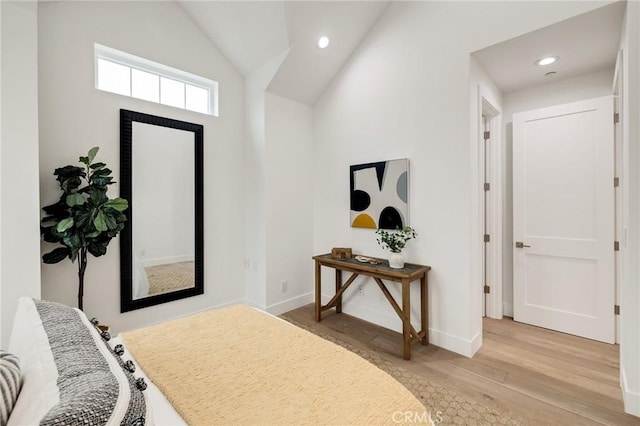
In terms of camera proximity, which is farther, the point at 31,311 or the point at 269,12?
the point at 269,12

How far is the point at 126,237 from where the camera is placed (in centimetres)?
283

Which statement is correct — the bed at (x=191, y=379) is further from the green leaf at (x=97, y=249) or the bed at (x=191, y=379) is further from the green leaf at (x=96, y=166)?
the green leaf at (x=96, y=166)

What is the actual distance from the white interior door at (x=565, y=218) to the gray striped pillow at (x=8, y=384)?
3786 mm

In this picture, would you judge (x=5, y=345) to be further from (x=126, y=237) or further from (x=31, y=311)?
(x=31, y=311)

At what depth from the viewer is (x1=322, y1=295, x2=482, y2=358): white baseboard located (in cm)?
256

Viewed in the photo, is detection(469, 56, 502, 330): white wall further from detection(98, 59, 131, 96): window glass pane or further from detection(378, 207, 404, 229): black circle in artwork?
detection(98, 59, 131, 96): window glass pane

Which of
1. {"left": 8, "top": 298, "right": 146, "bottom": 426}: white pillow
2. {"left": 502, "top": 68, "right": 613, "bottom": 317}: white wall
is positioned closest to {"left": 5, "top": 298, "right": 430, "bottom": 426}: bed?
{"left": 8, "top": 298, "right": 146, "bottom": 426}: white pillow

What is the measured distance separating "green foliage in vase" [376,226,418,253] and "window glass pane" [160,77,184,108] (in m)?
2.62

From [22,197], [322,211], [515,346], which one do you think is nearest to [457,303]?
[515,346]

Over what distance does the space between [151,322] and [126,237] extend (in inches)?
36.2

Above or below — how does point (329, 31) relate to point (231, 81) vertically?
above

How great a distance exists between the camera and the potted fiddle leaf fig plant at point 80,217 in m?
2.24

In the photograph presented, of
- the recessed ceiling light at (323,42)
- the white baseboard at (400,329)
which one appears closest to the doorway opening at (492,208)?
the white baseboard at (400,329)

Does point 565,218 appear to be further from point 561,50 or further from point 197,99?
point 197,99
